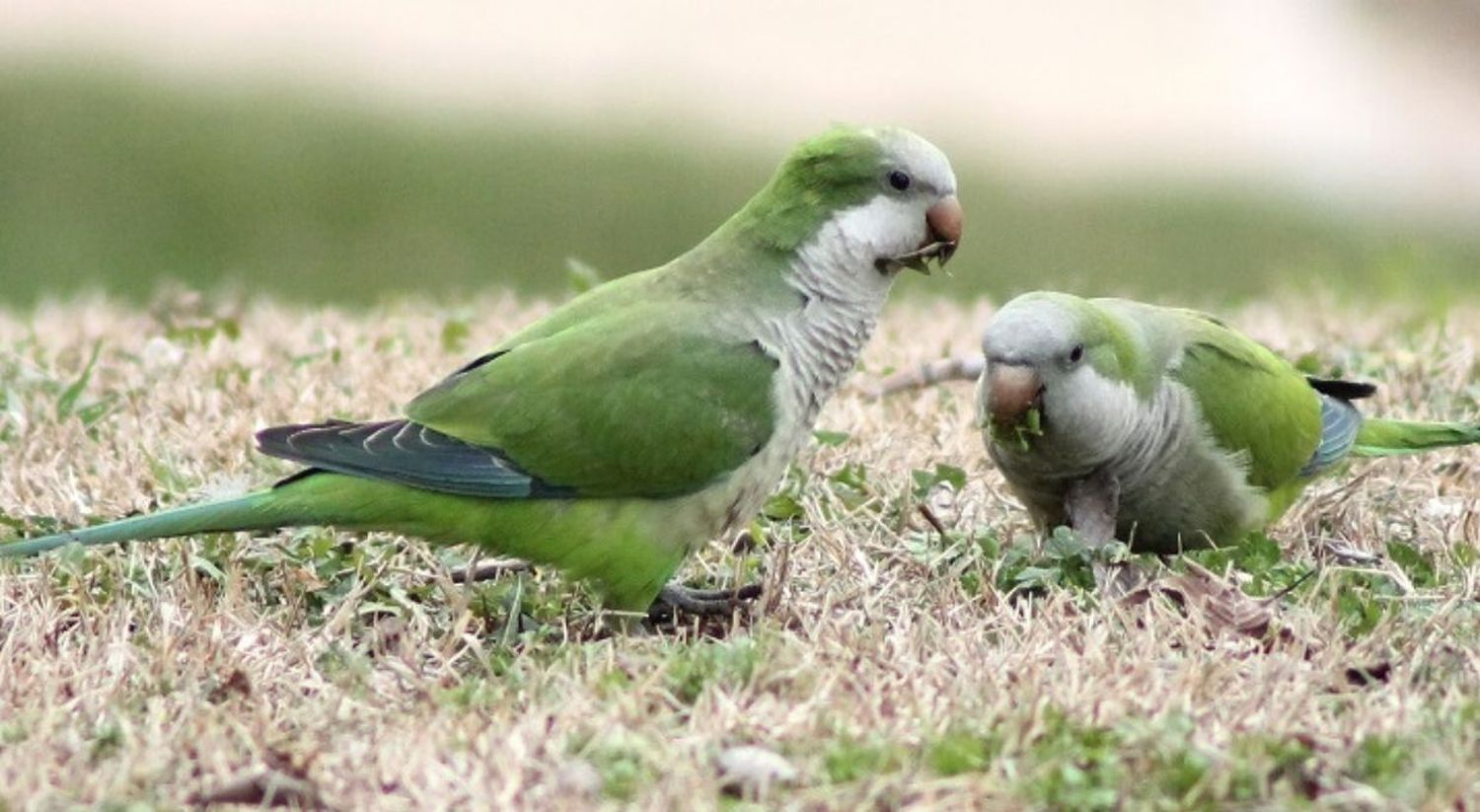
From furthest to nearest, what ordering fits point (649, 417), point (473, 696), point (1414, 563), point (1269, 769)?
1. point (1414, 563)
2. point (649, 417)
3. point (473, 696)
4. point (1269, 769)

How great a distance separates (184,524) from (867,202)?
1.49 m

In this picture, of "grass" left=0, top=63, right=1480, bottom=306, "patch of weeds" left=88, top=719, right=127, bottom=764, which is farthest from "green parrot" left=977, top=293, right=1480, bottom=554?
"grass" left=0, top=63, right=1480, bottom=306

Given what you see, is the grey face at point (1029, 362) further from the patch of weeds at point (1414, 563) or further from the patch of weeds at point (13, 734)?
the patch of weeds at point (13, 734)

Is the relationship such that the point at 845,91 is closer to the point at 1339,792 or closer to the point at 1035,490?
the point at 1035,490

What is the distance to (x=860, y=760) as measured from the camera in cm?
302

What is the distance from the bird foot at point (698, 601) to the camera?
4.12m

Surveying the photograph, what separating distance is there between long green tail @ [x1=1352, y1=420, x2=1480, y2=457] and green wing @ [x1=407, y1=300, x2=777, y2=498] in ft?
5.22

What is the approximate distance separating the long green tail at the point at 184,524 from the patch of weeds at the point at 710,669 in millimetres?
936

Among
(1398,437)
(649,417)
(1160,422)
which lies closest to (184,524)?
(649,417)

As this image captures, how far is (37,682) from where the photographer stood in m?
3.49

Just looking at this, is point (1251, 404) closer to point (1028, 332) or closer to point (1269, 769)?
point (1028, 332)

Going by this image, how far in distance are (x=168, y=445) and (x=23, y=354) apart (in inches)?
46.4

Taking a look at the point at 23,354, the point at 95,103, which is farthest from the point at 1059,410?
the point at 95,103

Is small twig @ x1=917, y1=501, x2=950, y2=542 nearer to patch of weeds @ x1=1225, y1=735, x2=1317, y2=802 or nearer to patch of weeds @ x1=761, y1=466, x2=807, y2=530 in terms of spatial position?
patch of weeds @ x1=761, y1=466, x2=807, y2=530
